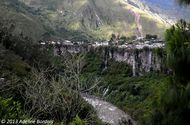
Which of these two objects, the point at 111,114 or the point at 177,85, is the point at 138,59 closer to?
the point at 111,114

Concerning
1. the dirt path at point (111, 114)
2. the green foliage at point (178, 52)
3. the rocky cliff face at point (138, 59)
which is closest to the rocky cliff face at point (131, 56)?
the rocky cliff face at point (138, 59)

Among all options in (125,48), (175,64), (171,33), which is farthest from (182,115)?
(125,48)

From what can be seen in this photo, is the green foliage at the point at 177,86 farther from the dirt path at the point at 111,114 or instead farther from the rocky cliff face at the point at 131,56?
the rocky cliff face at the point at 131,56

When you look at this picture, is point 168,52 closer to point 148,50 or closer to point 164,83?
point 164,83

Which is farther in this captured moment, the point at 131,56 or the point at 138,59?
the point at 131,56

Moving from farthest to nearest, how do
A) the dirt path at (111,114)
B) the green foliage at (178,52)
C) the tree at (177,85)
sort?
the dirt path at (111,114) → the green foliage at (178,52) → the tree at (177,85)

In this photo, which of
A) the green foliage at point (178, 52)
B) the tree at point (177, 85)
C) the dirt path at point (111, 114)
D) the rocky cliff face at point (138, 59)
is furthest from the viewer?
the rocky cliff face at point (138, 59)

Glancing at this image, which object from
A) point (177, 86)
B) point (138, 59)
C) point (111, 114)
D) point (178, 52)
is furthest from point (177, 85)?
point (138, 59)

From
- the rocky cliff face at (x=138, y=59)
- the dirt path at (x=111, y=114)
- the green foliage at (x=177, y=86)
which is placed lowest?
the dirt path at (x=111, y=114)

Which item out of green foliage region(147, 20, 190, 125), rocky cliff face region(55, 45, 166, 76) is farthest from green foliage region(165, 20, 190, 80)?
rocky cliff face region(55, 45, 166, 76)

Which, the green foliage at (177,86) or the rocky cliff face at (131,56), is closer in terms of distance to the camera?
the green foliage at (177,86)

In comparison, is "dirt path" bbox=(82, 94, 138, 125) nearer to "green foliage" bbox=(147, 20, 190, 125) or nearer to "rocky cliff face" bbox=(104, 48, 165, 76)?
"rocky cliff face" bbox=(104, 48, 165, 76)
